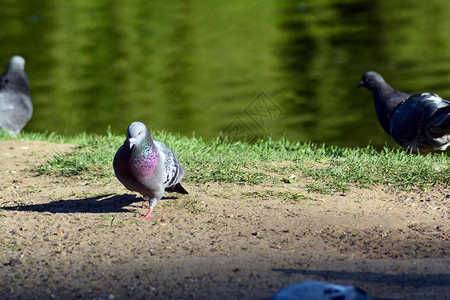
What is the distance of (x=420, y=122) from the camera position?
7.56 metres

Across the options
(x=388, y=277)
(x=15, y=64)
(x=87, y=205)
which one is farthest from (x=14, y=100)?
(x=388, y=277)

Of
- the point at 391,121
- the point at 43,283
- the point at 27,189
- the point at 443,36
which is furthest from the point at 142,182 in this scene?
the point at 443,36

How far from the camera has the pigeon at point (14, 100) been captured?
32.5 feet

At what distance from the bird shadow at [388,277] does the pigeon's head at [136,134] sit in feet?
5.13

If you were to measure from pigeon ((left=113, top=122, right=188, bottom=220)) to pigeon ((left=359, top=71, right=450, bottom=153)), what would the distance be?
358 centimetres

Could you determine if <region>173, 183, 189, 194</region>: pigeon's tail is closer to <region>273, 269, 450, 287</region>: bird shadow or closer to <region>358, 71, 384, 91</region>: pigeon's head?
<region>273, 269, 450, 287</region>: bird shadow

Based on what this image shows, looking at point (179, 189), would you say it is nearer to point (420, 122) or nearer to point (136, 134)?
point (136, 134)

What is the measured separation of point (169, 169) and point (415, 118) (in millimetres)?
3720

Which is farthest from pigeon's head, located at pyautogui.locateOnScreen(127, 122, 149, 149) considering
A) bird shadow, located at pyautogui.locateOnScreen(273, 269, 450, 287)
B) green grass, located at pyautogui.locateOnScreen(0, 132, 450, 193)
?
bird shadow, located at pyautogui.locateOnScreen(273, 269, 450, 287)

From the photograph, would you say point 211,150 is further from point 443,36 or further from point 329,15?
point 329,15

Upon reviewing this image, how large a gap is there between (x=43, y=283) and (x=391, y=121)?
538 cm

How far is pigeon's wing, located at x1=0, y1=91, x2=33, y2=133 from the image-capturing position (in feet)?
32.4

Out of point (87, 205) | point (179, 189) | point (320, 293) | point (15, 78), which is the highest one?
point (320, 293)

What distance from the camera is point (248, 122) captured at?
12.4 m
